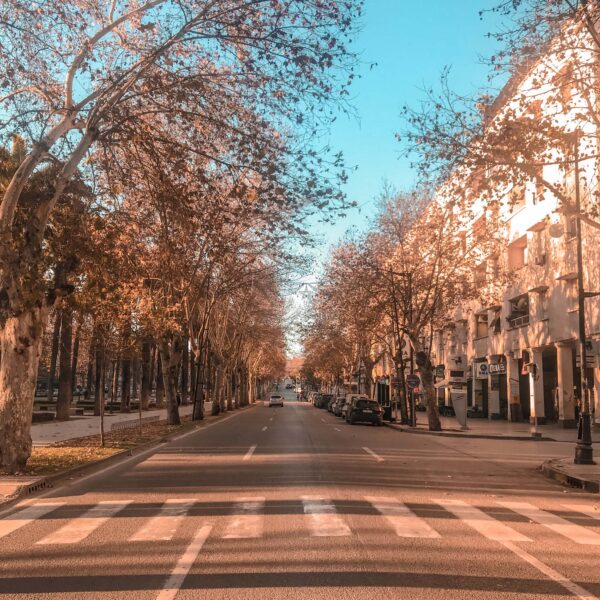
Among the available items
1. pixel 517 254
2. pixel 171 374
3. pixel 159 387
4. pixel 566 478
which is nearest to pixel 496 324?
pixel 517 254

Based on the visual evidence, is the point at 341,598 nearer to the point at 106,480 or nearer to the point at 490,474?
the point at 106,480

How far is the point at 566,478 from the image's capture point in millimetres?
13180

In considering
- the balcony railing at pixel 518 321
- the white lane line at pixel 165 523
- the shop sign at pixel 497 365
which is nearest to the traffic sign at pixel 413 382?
the shop sign at pixel 497 365

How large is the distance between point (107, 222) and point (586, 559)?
1222 centimetres

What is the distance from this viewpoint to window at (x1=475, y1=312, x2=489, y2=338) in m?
41.9

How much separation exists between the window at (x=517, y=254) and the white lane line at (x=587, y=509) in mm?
26681

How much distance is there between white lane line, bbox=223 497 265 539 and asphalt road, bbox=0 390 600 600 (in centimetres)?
3

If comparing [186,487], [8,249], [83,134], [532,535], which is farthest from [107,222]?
[532,535]

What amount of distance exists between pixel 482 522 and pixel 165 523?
13.2 feet

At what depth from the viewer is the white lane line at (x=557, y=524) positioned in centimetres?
755

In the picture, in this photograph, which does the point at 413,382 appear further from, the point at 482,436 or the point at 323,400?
the point at 323,400

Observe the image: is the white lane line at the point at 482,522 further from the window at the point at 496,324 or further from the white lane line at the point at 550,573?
the window at the point at 496,324

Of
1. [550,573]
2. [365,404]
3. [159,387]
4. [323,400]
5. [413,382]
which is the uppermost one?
[413,382]

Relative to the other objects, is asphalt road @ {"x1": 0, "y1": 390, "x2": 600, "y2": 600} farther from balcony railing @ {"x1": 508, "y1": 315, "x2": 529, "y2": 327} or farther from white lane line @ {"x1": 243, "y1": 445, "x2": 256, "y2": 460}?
balcony railing @ {"x1": 508, "y1": 315, "x2": 529, "y2": 327}
